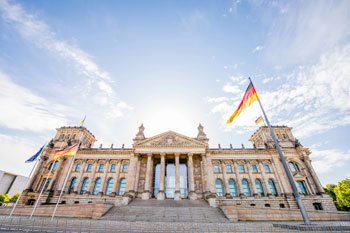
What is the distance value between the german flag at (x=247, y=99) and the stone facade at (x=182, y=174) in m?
18.3

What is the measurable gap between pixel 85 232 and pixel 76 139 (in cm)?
3387

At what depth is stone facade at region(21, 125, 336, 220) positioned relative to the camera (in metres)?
30.3

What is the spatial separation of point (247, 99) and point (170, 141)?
21665 mm

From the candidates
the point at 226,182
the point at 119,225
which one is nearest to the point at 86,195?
the point at 119,225

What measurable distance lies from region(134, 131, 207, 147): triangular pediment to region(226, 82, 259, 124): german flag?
18.2 m

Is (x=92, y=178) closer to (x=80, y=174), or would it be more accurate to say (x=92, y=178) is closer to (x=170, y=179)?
(x=80, y=174)

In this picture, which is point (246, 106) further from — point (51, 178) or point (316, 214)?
point (51, 178)

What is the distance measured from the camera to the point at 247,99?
50.1 ft

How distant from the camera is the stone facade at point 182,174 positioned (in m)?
30.3

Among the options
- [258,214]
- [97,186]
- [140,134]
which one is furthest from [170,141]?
[258,214]

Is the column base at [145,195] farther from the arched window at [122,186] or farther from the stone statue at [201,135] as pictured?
the stone statue at [201,135]

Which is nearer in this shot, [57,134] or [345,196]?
[345,196]

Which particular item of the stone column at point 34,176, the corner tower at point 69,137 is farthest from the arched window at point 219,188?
the stone column at point 34,176

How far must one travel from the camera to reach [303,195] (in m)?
31.0
